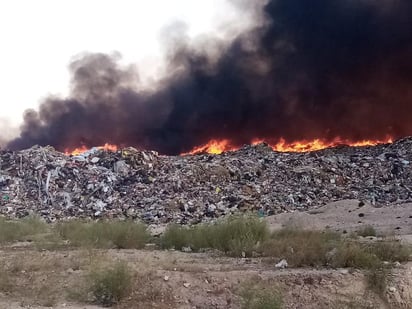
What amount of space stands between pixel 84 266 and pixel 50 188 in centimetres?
1188

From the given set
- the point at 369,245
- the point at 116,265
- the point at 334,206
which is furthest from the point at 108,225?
the point at 334,206

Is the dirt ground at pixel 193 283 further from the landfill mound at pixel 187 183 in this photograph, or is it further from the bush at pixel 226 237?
the landfill mound at pixel 187 183

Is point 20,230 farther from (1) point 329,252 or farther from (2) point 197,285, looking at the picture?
(1) point 329,252

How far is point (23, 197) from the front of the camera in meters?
21.3

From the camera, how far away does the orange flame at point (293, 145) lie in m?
29.8

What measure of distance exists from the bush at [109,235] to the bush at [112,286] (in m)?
3.51

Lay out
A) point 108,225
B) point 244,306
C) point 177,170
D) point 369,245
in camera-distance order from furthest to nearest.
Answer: point 177,170 → point 108,225 → point 369,245 → point 244,306

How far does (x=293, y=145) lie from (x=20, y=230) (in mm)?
17783

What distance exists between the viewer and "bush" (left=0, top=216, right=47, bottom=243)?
1457cm

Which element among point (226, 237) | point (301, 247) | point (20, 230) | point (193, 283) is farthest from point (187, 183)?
point (193, 283)

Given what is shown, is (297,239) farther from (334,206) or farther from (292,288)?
(334,206)

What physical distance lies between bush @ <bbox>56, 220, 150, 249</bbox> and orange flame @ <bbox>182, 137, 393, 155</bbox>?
1634cm

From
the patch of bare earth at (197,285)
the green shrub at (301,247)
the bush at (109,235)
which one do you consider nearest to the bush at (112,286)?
the patch of bare earth at (197,285)

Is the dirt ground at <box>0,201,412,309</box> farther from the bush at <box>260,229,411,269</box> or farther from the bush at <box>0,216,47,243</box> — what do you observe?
the bush at <box>0,216,47,243</box>
